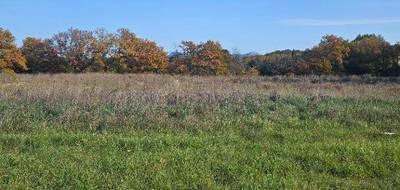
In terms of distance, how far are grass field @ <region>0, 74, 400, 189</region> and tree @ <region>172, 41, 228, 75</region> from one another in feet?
154

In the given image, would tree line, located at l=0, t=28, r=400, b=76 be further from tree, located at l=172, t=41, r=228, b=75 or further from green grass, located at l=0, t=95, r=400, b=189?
green grass, located at l=0, t=95, r=400, b=189

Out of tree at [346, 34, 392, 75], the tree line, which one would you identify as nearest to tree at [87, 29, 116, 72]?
the tree line

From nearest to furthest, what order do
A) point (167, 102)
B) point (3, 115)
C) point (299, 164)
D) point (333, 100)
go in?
1. point (299, 164)
2. point (3, 115)
3. point (167, 102)
4. point (333, 100)

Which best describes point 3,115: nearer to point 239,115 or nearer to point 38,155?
point 38,155

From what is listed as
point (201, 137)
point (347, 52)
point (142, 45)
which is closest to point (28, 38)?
point (142, 45)

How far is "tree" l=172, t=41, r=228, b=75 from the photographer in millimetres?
63000

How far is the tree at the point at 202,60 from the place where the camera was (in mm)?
63000

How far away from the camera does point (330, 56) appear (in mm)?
62906

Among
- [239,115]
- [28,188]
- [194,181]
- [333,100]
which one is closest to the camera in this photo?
[28,188]

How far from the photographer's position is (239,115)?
1372 cm

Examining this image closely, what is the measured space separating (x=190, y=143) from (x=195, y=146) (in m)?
0.15

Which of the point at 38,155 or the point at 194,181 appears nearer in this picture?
the point at 194,181

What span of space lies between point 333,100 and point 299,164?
368 inches

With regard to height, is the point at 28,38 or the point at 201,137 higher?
the point at 28,38
